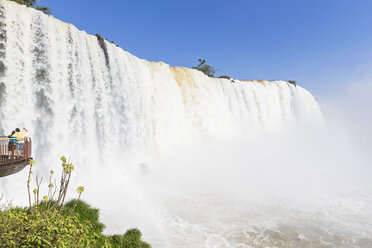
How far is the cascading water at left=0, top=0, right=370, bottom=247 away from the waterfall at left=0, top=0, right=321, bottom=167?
0.05m

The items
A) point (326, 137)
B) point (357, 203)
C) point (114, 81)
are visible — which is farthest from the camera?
point (326, 137)

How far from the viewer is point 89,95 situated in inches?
537

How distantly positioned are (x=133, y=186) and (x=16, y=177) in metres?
5.50

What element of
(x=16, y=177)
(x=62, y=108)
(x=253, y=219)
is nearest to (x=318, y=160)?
(x=253, y=219)

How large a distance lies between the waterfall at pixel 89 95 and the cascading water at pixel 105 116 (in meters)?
0.05

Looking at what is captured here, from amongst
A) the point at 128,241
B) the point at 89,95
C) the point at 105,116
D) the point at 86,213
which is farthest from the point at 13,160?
the point at 105,116

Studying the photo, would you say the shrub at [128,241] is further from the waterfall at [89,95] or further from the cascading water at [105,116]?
the waterfall at [89,95]

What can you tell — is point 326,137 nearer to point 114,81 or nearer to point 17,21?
point 114,81

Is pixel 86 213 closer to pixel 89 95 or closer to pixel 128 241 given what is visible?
pixel 128 241

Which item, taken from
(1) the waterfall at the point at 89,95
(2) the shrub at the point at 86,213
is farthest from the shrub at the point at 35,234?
(1) the waterfall at the point at 89,95

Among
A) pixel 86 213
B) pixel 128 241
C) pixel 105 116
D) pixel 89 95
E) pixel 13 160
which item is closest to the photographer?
pixel 128 241

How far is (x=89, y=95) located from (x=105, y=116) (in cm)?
154

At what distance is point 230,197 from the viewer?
500 inches

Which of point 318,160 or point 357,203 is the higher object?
point 318,160
